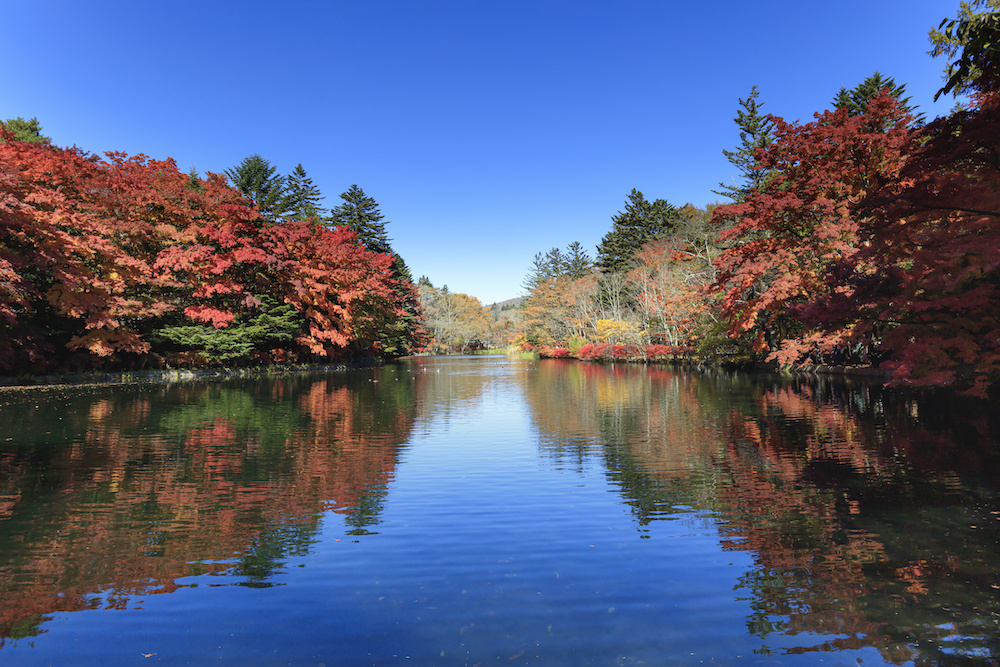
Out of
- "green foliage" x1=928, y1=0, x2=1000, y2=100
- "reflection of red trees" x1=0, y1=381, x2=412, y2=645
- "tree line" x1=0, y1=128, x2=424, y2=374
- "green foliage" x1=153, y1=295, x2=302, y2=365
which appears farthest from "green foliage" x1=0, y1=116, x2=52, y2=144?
"green foliage" x1=928, y1=0, x2=1000, y2=100

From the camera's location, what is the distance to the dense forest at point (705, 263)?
11242 millimetres

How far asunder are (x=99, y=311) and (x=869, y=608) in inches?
1066

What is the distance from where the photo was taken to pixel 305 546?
4.91 meters

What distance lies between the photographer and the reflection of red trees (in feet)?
13.9

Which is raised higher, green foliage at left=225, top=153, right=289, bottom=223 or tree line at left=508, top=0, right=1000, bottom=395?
green foliage at left=225, top=153, right=289, bottom=223

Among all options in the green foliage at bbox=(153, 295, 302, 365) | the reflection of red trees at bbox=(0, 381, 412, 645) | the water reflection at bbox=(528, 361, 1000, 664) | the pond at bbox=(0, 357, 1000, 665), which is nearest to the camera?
the pond at bbox=(0, 357, 1000, 665)

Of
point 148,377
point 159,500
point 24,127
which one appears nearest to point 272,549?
point 159,500

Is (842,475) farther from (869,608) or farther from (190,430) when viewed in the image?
(190,430)

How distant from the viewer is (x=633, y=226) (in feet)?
199

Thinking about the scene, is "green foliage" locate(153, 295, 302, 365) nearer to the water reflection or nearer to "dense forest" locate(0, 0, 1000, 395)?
"dense forest" locate(0, 0, 1000, 395)

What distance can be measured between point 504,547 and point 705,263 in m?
32.5

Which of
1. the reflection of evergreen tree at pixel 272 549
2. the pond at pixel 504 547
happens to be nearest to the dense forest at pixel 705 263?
the pond at pixel 504 547

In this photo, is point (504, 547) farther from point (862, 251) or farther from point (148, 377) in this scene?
point (148, 377)

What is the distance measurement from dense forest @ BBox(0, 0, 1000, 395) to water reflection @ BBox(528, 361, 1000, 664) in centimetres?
305
